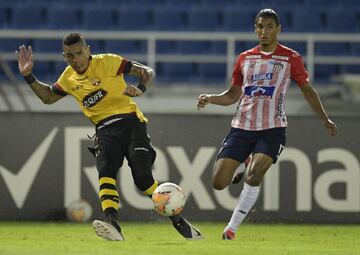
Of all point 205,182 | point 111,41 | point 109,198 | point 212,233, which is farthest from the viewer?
point 111,41

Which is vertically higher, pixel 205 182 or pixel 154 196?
pixel 154 196

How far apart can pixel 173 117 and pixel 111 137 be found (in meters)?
3.72

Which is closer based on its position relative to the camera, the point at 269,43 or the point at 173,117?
the point at 269,43

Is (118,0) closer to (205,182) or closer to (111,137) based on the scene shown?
(205,182)

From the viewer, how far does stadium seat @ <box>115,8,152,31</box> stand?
18.2m

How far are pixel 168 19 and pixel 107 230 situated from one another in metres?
9.48

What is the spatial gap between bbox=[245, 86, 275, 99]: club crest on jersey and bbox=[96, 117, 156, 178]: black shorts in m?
1.08

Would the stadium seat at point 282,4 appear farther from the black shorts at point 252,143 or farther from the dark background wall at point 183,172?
the black shorts at point 252,143

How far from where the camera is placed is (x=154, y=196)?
969cm

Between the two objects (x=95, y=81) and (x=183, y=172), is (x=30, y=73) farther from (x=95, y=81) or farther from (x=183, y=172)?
(x=183, y=172)

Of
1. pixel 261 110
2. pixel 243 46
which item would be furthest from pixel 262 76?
pixel 243 46

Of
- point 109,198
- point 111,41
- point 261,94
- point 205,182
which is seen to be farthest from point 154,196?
point 111,41

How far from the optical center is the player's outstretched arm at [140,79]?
364 inches

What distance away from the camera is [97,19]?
18.3m
